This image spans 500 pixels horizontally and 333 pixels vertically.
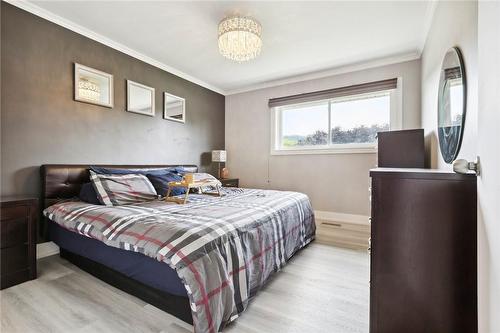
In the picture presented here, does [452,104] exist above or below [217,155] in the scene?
above

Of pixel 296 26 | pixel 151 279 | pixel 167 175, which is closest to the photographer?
pixel 151 279

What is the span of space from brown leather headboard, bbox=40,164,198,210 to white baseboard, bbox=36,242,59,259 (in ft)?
1.31

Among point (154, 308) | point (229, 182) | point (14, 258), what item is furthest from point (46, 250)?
point (229, 182)

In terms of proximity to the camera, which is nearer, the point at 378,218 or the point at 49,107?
the point at 378,218

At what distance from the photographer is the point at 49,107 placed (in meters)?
2.40

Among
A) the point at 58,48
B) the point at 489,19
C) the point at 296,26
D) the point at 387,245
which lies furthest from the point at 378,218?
the point at 58,48

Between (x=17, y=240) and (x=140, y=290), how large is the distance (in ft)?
3.90

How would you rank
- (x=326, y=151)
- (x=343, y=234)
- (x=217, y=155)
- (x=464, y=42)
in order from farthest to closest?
1. (x=217, y=155)
2. (x=326, y=151)
3. (x=343, y=234)
4. (x=464, y=42)

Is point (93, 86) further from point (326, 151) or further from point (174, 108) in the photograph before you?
point (326, 151)

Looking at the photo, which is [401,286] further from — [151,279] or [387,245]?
[151,279]

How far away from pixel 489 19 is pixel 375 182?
2.37ft

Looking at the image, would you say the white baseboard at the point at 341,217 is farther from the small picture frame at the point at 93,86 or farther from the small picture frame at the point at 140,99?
the small picture frame at the point at 93,86

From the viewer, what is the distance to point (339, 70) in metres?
3.79

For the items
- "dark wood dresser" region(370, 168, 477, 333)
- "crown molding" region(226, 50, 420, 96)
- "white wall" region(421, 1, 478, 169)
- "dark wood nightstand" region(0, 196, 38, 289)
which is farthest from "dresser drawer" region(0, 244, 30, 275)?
"crown molding" region(226, 50, 420, 96)
